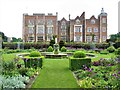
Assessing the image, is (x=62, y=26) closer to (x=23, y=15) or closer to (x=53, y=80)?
(x=23, y=15)

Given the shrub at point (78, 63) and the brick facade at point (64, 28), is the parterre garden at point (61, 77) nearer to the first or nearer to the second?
the shrub at point (78, 63)

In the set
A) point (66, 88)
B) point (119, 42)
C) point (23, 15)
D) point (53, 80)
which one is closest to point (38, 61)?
point (53, 80)

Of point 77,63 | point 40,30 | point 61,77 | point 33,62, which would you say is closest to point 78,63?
point 77,63

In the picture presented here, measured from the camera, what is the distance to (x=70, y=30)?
5941 cm

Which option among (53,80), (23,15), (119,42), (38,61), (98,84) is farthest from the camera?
(23,15)

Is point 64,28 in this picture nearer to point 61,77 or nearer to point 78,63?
point 78,63

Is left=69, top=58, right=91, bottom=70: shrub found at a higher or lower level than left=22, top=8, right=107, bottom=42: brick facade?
lower

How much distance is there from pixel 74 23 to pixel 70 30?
172 centimetres

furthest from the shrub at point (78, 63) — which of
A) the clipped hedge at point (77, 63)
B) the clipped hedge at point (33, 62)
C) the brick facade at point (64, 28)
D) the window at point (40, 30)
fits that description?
the window at point (40, 30)

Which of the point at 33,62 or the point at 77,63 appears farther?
the point at 33,62

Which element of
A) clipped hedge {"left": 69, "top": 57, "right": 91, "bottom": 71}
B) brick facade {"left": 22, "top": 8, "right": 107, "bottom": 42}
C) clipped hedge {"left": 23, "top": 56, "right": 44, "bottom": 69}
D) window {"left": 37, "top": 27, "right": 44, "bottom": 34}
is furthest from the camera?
window {"left": 37, "top": 27, "right": 44, "bottom": 34}

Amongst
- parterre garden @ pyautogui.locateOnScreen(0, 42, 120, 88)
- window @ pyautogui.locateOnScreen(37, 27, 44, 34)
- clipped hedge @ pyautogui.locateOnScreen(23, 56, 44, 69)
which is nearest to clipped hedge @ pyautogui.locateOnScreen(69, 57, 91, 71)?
parterre garden @ pyautogui.locateOnScreen(0, 42, 120, 88)

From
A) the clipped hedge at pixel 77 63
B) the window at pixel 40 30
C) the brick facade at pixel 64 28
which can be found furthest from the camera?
the window at pixel 40 30

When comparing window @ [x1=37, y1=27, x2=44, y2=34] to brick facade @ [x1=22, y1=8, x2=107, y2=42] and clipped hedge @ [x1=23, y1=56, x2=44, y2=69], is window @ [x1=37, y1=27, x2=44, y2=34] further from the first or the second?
clipped hedge @ [x1=23, y1=56, x2=44, y2=69]
